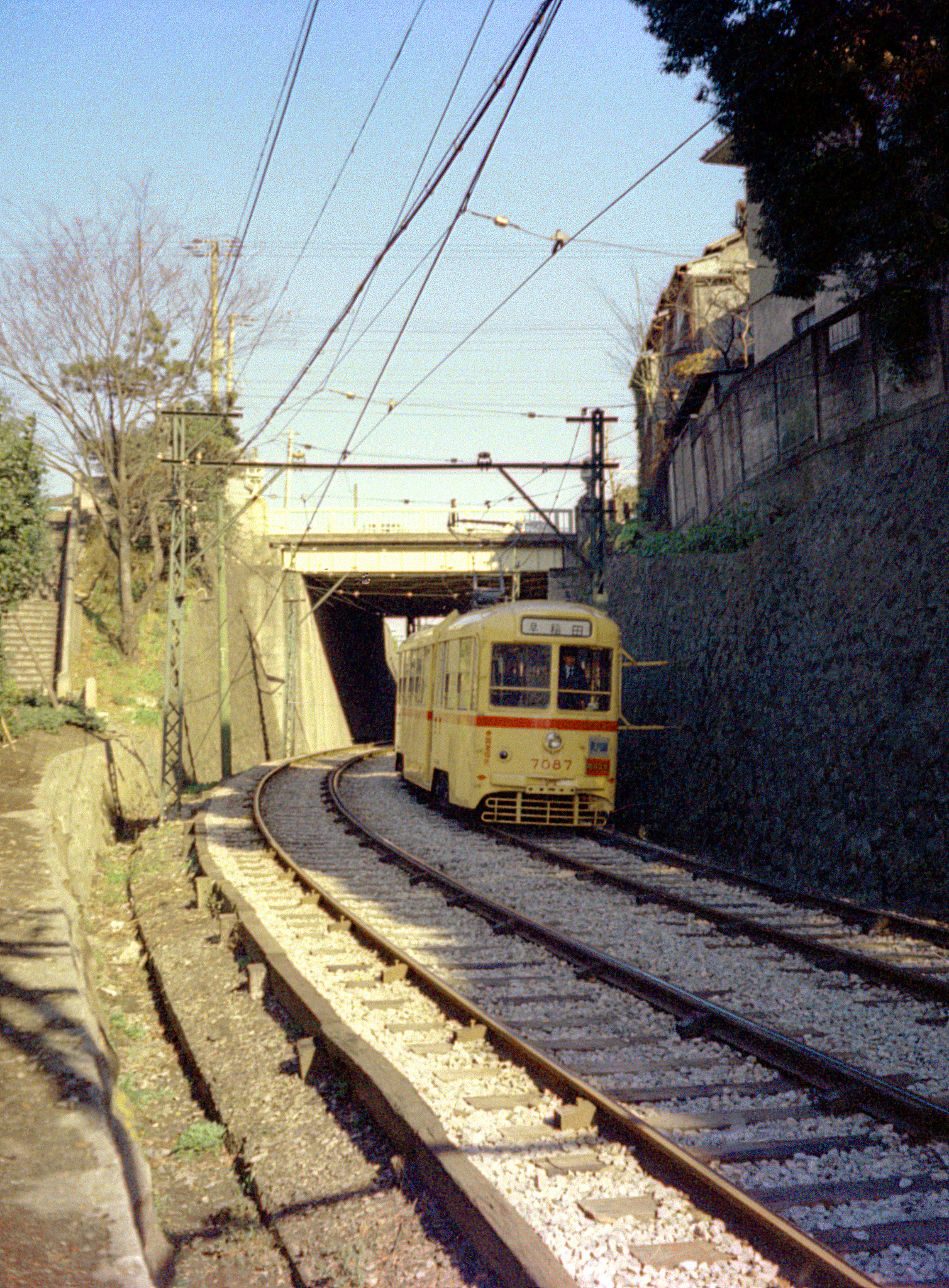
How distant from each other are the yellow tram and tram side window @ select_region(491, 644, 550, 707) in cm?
1

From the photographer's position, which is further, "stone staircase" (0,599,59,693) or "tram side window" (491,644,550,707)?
"stone staircase" (0,599,59,693)

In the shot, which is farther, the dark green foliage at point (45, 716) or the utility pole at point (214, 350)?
the utility pole at point (214, 350)

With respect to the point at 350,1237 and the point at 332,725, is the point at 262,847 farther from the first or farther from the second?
the point at 332,725

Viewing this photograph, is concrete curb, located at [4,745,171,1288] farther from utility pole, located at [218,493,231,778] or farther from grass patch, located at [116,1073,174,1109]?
utility pole, located at [218,493,231,778]

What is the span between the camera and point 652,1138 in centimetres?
465

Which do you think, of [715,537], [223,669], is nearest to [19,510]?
[223,669]

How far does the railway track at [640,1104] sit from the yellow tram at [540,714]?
544 centimetres

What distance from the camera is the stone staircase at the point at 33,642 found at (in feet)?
99.8

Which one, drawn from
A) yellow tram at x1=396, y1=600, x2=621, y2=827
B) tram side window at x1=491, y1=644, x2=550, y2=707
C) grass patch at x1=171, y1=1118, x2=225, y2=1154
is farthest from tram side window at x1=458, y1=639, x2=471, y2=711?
grass patch at x1=171, y1=1118, x2=225, y2=1154

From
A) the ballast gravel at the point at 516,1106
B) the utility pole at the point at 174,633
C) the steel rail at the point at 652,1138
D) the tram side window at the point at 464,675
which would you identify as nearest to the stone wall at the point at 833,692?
the tram side window at the point at 464,675

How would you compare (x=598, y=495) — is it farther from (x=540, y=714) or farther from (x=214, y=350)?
(x=214, y=350)

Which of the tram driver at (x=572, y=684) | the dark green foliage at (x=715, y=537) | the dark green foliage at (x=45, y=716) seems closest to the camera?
the tram driver at (x=572, y=684)

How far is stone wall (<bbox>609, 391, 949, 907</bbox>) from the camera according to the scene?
11.3 metres

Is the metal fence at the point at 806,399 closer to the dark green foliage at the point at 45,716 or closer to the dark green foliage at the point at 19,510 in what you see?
the dark green foliage at the point at 19,510
